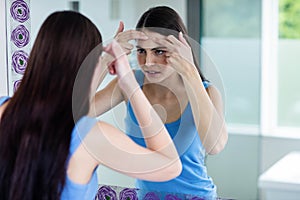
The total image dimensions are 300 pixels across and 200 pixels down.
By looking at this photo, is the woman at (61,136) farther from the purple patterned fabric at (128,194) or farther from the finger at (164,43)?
the purple patterned fabric at (128,194)

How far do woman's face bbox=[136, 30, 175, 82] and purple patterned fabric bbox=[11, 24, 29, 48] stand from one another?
1.42 ft

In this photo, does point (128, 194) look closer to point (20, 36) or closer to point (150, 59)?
point (150, 59)

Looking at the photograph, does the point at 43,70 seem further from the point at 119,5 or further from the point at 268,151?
the point at 268,151

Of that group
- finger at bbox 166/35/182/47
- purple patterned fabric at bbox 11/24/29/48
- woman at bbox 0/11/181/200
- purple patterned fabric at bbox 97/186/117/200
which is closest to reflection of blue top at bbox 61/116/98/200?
woman at bbox 0/11/181/200

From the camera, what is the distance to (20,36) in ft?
5.24

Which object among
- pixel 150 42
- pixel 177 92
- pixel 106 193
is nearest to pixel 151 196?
pixel 106 193

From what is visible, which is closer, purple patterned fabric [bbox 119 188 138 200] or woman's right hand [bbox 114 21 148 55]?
woman's right hand [bbox 114 21 148 55]

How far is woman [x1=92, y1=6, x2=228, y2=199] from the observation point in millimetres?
1288

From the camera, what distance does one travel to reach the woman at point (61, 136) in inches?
38.6

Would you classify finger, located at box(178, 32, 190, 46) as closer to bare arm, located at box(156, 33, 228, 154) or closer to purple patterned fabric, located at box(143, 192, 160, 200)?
bare arm, located at box(156, 33, 228, 154)

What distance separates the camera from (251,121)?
1263mm

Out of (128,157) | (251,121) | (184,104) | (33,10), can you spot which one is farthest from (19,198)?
(33,10)

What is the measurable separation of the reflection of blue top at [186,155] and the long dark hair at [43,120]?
0.98 feet

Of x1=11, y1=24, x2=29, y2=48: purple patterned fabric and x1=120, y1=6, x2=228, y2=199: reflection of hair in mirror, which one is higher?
x1=11, y1=24, x2=29, y2=48: purple patterned fabric
